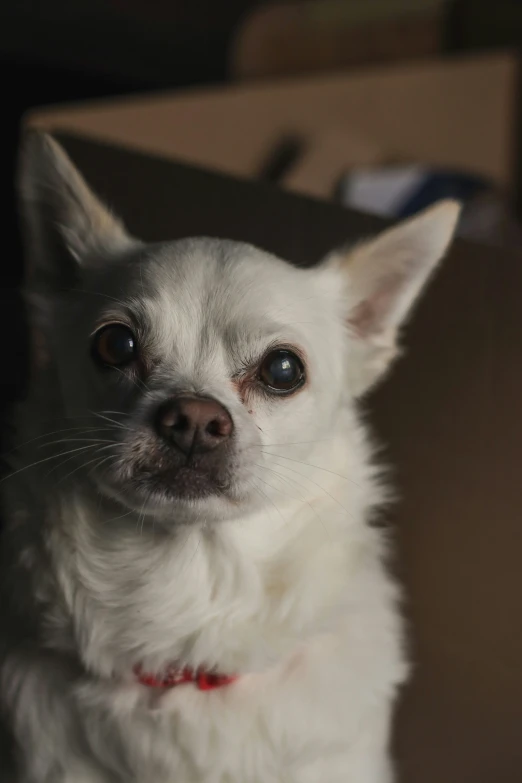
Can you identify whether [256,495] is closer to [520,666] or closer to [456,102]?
[520,666]

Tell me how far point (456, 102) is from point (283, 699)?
7.80 feet

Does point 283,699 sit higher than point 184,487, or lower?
lower

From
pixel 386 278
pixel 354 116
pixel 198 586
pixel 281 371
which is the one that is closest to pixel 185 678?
pixel 198 586

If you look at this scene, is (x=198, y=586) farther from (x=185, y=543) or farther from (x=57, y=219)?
(x=57, y=219)

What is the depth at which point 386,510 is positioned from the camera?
1.36m

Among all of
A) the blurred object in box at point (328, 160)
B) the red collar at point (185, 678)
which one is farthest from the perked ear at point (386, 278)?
the blurred object in box at point (328, 160)

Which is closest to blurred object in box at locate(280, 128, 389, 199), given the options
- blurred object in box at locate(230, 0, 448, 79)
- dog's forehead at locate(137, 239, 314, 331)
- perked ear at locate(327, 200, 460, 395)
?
blurred object in box at locate(230, 0, 448, 79)

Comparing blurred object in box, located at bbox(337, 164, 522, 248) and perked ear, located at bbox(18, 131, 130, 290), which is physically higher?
blurred object in box, located at bbox(337, 164, 522, 248)

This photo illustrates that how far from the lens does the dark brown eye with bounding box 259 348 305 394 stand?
40.4 inches

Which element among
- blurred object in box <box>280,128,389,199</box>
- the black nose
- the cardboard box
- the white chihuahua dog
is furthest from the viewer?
blurred object in box <box>280,128,389,199</box>

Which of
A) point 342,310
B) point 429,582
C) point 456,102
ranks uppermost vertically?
point 456,102

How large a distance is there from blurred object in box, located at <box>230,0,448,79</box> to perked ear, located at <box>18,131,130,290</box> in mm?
2527

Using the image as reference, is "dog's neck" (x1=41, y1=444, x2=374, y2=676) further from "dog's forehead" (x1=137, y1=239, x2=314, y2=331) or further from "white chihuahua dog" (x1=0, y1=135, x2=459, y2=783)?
"dog's forehead" (x1=137, y1=239, x2=314, y2=331)

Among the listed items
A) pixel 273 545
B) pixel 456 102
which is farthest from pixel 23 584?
pixel 456 102
